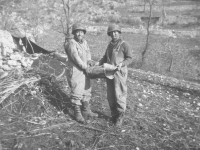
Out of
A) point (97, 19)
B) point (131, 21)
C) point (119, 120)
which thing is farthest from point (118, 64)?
point (97, 19)

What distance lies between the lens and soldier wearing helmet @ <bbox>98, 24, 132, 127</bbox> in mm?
3086

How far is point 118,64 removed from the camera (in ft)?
10.2

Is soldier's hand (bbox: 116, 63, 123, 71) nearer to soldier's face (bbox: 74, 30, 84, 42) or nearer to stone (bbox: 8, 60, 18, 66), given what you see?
soldier's face (bbox: 74, 30, 84, 42)

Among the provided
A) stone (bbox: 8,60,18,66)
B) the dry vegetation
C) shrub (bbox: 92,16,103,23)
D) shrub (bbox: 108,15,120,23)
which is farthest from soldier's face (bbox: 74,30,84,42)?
shrub (bbox: 92,16,103,23)

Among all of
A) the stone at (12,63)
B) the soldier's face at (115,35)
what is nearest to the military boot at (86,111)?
the soldier's face at (115,35)

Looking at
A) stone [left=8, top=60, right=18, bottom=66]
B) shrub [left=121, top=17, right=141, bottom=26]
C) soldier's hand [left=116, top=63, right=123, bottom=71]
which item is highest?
shrub [left=121, top=17, right=141, bottom=26]

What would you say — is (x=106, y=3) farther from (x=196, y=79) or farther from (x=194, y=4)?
(x=196, y=79)

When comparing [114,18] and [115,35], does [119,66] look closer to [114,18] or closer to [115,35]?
[115,35]

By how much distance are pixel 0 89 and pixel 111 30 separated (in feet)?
7.34

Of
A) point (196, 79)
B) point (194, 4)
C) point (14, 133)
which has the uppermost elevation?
point (194, 4)

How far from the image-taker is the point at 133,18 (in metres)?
24.2

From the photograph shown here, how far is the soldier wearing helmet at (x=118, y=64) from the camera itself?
10.1 feet

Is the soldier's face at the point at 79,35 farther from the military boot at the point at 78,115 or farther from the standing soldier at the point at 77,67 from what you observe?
the military boot at the point at 78,115

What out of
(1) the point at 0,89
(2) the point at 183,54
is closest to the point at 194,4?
(2) the point at 183,54
